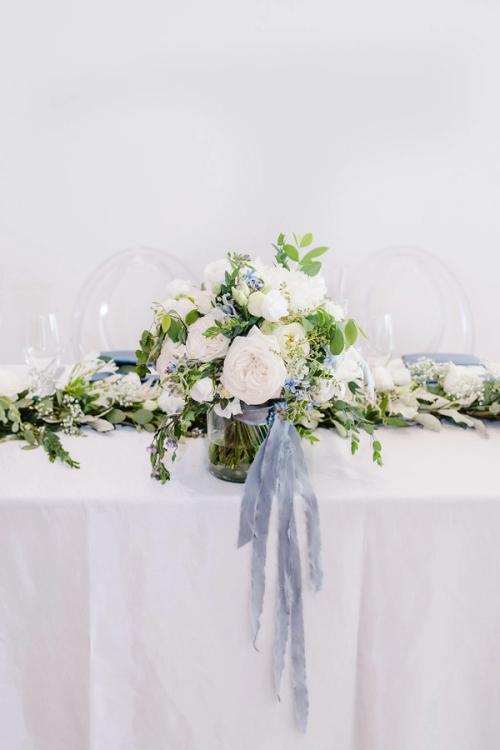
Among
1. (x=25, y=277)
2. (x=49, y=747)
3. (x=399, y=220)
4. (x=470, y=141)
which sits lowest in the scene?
(x=49, y=747)

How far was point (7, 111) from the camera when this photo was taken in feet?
8.41

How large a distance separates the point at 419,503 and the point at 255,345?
376 mm

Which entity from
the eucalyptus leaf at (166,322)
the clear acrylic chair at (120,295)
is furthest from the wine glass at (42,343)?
the clear acrylic chair at (120,295)

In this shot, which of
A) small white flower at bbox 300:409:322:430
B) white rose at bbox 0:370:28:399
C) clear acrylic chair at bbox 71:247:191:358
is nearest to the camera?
small white flower at bbox 300:409:322:430

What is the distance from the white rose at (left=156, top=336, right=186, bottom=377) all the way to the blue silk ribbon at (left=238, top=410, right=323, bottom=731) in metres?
0.17

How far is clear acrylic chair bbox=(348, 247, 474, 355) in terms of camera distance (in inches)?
98.1

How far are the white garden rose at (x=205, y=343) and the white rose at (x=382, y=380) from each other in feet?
1.64

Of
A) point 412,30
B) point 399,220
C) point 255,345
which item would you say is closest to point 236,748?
point 255,345

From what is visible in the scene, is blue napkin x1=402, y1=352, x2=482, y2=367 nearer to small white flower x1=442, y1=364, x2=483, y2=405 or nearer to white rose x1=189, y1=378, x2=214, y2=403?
small white flower x1=442, y1=364, x2=483, y2=405

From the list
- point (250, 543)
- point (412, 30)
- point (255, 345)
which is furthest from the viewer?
point (412, 30)

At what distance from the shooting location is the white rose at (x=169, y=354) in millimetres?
1047

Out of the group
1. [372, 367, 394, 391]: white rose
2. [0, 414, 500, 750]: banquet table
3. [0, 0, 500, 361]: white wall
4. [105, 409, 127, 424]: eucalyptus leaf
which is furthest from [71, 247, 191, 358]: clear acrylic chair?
[0, 414, 500, 750]: banquet table

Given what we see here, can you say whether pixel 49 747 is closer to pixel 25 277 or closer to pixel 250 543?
pixel 250 543

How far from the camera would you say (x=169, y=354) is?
106cm
